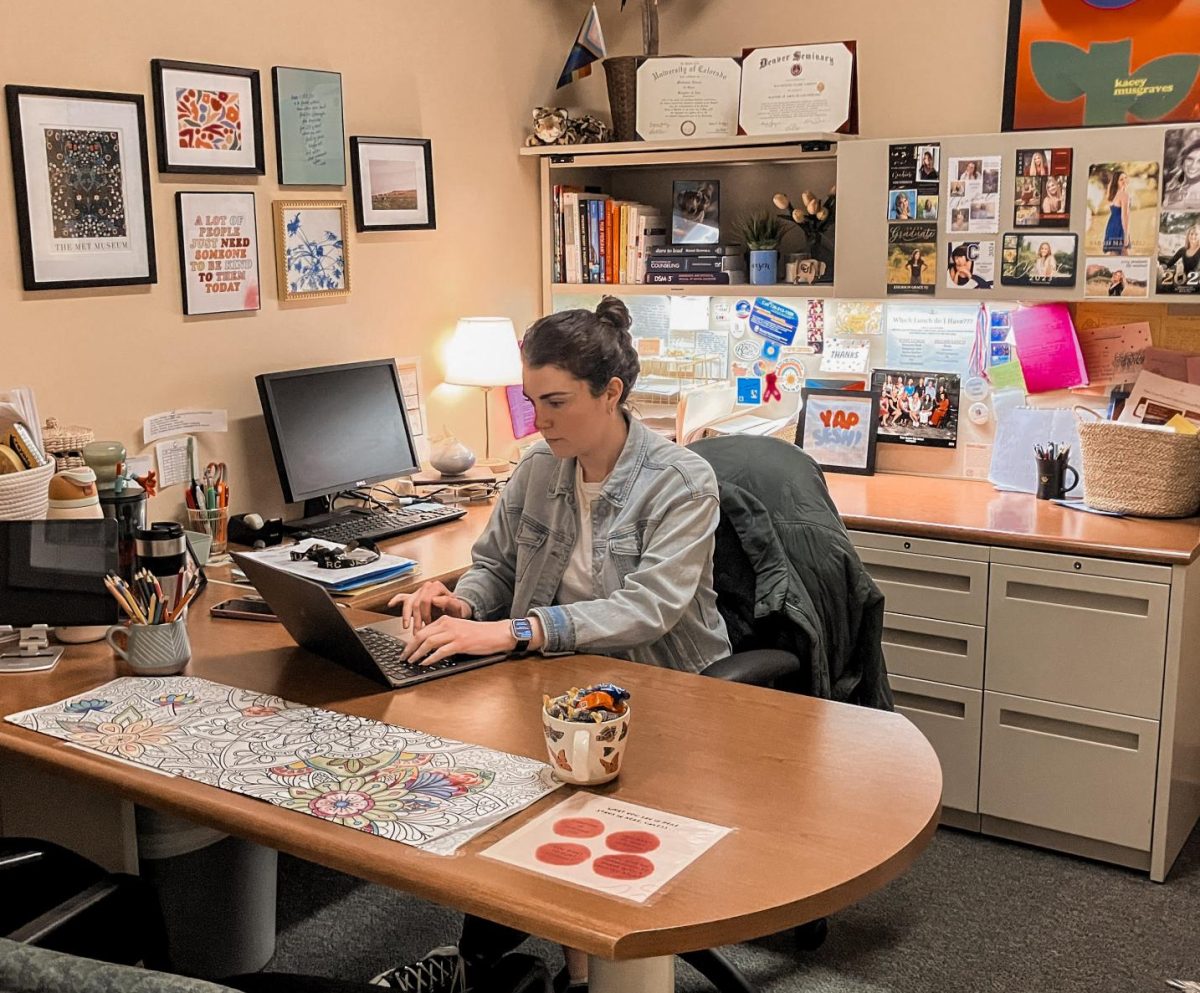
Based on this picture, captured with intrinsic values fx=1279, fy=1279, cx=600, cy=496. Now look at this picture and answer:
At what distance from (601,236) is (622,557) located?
6.56 ft

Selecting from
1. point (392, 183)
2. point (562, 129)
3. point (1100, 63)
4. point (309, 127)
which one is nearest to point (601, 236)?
point (562, 129)

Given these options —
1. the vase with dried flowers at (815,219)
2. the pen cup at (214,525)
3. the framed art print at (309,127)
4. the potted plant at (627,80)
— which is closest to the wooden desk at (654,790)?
the pen cup at (214,525)

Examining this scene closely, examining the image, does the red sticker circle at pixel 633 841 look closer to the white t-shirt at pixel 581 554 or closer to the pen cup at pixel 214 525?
the white t-shirt at pixel 581 554

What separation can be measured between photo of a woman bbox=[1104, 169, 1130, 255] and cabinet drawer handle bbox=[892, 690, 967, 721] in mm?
1229

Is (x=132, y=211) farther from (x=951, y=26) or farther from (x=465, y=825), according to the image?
(x=951, y=26)

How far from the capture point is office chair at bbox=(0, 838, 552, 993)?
3.51ft

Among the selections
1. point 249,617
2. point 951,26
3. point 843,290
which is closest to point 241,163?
point 249,617

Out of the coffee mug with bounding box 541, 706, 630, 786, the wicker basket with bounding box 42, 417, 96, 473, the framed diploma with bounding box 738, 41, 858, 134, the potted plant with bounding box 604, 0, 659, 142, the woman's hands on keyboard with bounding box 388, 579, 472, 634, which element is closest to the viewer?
the coffee mug with bounding box 541, 706, 630, 786

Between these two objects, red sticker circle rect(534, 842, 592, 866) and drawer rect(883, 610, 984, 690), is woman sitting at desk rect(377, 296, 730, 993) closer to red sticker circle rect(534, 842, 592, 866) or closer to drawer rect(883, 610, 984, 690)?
red sticker circle rect(534, 842, 592, 866)

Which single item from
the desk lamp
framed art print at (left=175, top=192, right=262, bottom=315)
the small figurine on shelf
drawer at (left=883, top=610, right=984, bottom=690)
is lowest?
drawer at (left=883, top=610, right=984, bottom=690)

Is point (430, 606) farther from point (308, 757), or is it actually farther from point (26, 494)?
point (26, 494)

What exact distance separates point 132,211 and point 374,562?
986mm

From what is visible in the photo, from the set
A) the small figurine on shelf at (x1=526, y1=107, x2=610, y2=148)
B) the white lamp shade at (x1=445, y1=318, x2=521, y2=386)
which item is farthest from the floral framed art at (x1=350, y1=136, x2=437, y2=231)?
the small figurine on shelf at (x1=526, y1=107, x2=610, y2=148)

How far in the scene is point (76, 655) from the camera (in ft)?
7.41
